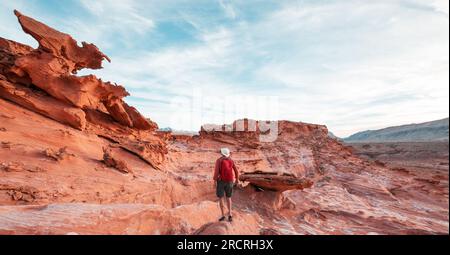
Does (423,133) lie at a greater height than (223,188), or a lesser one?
greater

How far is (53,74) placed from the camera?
10.3 meters

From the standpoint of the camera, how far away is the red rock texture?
5430 millimetres

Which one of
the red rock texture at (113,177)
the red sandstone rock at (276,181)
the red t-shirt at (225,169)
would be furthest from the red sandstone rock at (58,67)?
the red t-shirt at (225,169)

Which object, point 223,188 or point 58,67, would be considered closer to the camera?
point 223,188

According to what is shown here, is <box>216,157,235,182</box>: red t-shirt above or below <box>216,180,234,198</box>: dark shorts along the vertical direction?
above

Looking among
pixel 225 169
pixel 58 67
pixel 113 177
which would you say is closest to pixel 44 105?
pixel 58 67

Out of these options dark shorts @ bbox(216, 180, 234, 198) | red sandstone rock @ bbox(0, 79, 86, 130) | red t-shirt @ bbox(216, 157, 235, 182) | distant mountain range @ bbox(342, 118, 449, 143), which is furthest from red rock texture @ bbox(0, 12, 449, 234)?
distant mountain range @ bbox(342, 118, 449, 143)

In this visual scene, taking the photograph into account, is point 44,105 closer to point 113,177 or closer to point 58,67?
point 58,67

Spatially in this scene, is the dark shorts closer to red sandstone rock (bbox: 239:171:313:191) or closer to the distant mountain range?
red sandstone rock (bbox: 239:171:313:191)

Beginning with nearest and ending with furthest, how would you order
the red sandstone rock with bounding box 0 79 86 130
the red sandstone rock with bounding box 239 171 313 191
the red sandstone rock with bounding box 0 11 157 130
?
the red sandstone rock with bounding box 0 79 86 130
the red sandstone rock with bounding box 0 11 157 130
the red sandstone rock with bounding box 239 171 313 191

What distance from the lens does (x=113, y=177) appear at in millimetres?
8312

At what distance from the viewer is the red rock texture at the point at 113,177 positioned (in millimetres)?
5430
